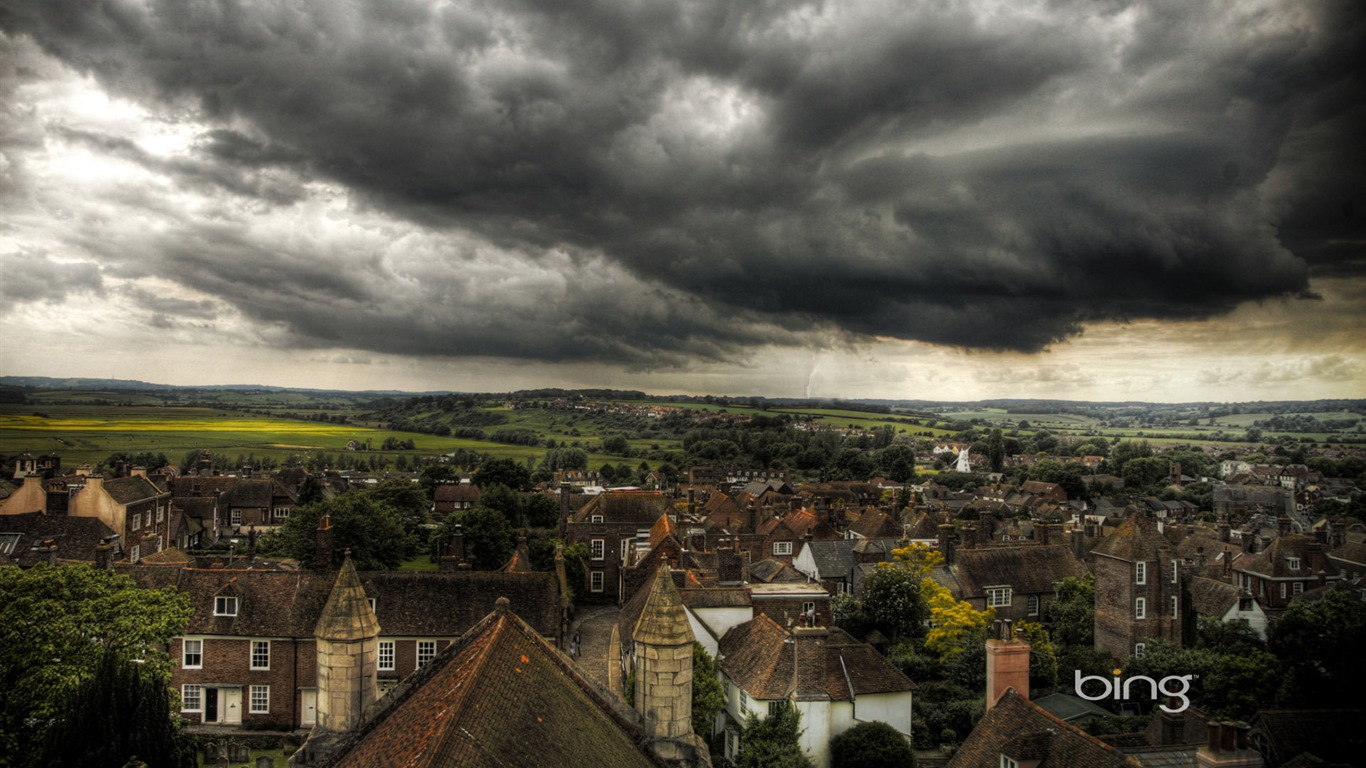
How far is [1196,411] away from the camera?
430 ft

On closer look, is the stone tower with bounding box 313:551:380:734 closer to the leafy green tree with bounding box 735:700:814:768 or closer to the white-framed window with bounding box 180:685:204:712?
the leafy green tree with bounding box 735:700:814:768

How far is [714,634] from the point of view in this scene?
36000mm

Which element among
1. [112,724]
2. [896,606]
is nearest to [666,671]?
[112,724]

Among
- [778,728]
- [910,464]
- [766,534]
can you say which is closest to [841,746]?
[778,728]

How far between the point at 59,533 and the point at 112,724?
110 ft

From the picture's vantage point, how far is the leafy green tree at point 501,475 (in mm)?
117188

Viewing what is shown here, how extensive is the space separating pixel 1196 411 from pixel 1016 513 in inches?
1813

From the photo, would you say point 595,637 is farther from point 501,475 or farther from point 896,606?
point 501,475

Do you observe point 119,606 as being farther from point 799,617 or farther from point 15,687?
point 799,617

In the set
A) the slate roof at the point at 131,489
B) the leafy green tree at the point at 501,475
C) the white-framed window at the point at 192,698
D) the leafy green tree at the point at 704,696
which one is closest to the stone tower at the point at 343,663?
the leafy green tree at the point at 704,696

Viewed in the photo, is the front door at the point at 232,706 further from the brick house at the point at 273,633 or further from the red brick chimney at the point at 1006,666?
the red brick chimney at the point at 1006,666

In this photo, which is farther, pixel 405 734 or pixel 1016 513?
pixel 1016 513

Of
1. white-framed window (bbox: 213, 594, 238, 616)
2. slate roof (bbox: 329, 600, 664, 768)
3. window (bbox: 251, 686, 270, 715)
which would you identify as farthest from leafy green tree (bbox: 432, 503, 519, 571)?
slate roof (bbox: 329, 600, 664, 768)

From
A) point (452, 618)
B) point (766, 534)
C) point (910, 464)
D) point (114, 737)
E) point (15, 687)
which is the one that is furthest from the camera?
point (910, 464)
